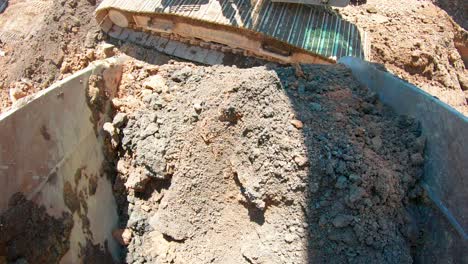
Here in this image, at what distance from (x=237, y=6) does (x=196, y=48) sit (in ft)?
3.50

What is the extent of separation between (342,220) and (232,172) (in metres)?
0.98

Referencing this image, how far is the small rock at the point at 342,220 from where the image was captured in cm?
279

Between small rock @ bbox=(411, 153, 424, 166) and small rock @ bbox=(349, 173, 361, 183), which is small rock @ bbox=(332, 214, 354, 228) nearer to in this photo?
small rock @ bbox=(349, 173, 361, 183)

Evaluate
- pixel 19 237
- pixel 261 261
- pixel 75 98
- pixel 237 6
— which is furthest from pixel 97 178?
pixel 237 6

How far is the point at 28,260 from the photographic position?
9.66ft

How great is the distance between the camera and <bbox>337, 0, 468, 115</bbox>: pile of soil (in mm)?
6660

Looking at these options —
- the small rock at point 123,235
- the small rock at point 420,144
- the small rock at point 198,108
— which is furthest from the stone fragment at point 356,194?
the small rock at point 123,235

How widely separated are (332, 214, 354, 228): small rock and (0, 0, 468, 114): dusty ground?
14.8 feet

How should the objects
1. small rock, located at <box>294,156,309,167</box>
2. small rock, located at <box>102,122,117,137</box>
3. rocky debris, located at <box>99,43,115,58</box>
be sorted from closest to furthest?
small rock, located at <box>294,156,309,167</box> → small rock, located at <box>102,122,117,137</box> → rocky debris, located at <box>99,43,115,58</box>

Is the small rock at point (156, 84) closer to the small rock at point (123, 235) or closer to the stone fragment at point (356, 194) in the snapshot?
the small rock at point (123, 235)

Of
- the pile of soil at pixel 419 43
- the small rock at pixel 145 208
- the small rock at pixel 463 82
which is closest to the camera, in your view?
the small rock at pixel 145 208

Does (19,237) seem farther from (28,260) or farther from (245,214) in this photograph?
(245,214)

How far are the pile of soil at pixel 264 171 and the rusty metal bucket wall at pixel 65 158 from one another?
0.60 feet

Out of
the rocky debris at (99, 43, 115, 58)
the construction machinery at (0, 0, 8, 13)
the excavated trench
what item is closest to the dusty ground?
the rocky debris at (99, 43, 115, 58)
